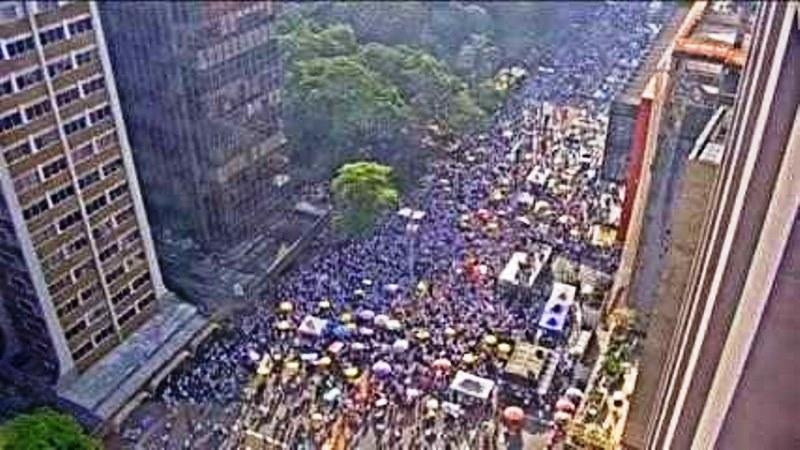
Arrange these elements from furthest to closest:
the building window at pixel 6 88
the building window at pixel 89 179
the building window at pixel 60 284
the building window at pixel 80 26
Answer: the building window at pixel 89 179 < the building window at pixel 60 284 < the building window at pixel 80 26 < the building window at pixel 6 88

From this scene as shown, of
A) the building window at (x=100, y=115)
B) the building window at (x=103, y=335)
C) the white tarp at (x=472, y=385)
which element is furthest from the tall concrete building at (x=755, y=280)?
the building window at (x=103, y=335)

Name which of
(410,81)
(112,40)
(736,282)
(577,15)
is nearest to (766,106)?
(736,282)

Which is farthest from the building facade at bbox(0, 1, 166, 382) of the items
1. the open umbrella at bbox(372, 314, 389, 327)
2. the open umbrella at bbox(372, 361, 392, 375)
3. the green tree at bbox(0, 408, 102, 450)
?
the open umbrella at bbox(372, 361, 392, 375)

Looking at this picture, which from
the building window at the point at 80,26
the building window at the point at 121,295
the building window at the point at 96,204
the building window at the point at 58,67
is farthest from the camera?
the building window at the point at 121,295

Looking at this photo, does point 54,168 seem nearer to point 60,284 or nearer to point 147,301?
point 60,284

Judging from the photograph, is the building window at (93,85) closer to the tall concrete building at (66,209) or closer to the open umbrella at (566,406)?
the tall concrete building at (66,209)

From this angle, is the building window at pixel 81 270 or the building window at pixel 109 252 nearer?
the building window at pixel 81 270

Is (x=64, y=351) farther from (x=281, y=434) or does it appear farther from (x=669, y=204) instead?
(x=669, y=204)
